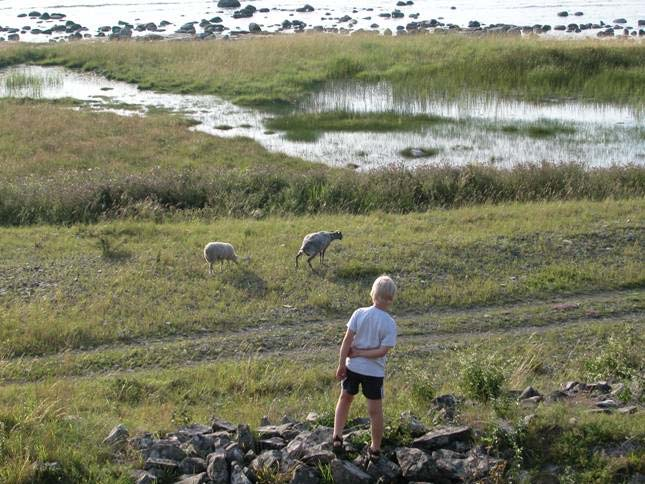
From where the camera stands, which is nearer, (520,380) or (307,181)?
(520,380)

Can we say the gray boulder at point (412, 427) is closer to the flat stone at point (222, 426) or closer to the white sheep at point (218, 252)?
the flat stone at point (222, 426)

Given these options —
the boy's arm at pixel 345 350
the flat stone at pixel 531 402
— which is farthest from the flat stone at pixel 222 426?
the flat stone at pixel 531 402

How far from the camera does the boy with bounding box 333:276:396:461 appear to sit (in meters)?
8.77

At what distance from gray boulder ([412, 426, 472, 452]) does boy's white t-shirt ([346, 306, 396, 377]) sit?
104 centimetres

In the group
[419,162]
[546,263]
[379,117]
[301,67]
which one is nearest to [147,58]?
[301,67]

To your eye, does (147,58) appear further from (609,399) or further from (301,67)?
(609,399)

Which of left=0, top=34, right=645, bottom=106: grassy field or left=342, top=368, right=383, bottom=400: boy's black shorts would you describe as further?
left=0, top=34, right=645, bottom=106: grassy field

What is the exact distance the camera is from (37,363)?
44.8 ft

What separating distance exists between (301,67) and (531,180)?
24.8m

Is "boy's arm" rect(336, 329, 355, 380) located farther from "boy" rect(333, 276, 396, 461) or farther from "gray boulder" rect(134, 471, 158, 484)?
"gray boulder" rect(134, 471, 158, 484)

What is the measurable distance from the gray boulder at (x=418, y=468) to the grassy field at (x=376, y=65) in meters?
34.2

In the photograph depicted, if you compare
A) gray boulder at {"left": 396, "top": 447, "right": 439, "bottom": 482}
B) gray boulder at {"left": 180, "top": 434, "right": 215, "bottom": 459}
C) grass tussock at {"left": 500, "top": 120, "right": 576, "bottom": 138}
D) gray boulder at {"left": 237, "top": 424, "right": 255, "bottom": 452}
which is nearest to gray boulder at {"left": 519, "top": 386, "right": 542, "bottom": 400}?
gray boulder at {"left": 396, "top": 447, "right": 439, "bottom": 482}

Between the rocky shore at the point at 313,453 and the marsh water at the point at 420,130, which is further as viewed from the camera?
the marsh water at the point at 420,130

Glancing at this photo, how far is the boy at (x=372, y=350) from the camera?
8766mm
